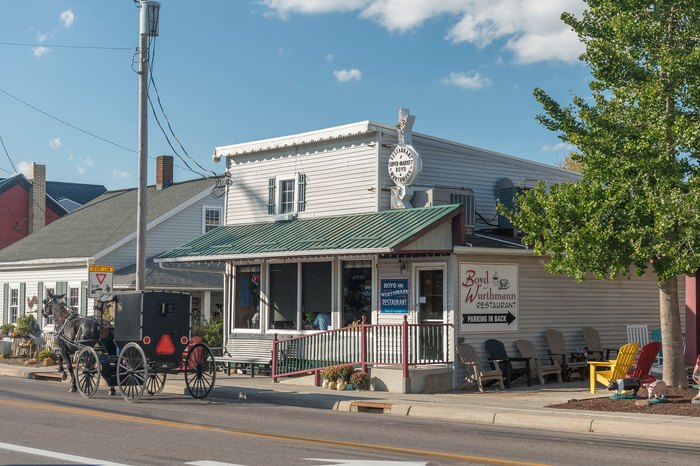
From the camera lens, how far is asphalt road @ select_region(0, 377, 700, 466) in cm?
1085

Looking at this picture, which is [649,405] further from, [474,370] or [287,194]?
[287,194]

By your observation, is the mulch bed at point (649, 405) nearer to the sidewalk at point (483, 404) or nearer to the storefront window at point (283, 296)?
the sidewalk at point (483, 404)

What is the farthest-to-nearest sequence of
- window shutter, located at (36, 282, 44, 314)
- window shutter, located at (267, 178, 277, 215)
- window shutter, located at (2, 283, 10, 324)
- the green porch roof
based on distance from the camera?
window shutter, located at (2, 283, 10, 324), window shutter, located at (36, 282, 44, 314), window shutter, located at (267, 178, 277, 215), the green porch roof

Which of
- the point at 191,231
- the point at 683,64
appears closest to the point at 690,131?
the point at 683,64

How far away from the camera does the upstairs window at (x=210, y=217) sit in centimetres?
3828

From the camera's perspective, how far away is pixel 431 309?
70.2 feet

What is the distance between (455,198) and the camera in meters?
23.7

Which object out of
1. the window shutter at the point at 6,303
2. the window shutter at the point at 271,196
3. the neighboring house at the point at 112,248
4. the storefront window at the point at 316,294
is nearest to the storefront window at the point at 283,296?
the storefront window at the point at 316,294

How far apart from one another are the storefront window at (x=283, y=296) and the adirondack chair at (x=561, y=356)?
651cm

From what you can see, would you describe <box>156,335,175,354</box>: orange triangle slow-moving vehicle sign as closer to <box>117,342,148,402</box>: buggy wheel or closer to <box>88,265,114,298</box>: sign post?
<box>117,342,148,402</box>: buggy wheel

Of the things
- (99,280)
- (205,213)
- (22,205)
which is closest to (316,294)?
(99,280)

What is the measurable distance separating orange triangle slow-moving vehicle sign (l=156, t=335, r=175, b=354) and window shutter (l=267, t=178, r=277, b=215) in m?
8.25

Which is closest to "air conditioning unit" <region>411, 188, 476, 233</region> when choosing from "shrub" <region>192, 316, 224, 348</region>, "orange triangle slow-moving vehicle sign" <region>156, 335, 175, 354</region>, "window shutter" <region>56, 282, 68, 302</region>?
"orange triangle slow-moving vehicle sign" <region>156, 335, 175, 354</region>

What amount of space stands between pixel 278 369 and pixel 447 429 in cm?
920
